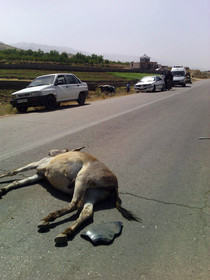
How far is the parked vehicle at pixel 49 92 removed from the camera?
42.5 feet

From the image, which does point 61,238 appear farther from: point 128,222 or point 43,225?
point 128,222

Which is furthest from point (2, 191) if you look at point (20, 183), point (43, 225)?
point (43, 225)

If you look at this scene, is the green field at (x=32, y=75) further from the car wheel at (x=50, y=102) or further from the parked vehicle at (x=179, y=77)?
the car wheel at (x=50, y=102)

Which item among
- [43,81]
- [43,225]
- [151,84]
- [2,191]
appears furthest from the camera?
[151,84]

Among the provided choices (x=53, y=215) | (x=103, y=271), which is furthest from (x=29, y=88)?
(x=103, y=271)

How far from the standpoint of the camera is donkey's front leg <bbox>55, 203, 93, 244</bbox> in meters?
2.71

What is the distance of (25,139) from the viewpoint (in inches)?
277

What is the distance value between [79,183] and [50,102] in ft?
35.5

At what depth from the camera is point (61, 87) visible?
47.1 feet

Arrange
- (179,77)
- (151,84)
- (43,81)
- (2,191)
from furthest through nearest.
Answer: (179,77)
(151,84)
(43,81)
(2,191)

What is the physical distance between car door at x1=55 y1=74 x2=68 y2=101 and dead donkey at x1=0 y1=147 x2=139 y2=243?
1071 cm

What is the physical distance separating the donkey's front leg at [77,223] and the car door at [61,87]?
11.5 metres

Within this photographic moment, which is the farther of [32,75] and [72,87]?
[32,75]

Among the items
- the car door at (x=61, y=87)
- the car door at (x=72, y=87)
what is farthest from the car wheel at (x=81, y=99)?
the car door at (x=61, y=87)
